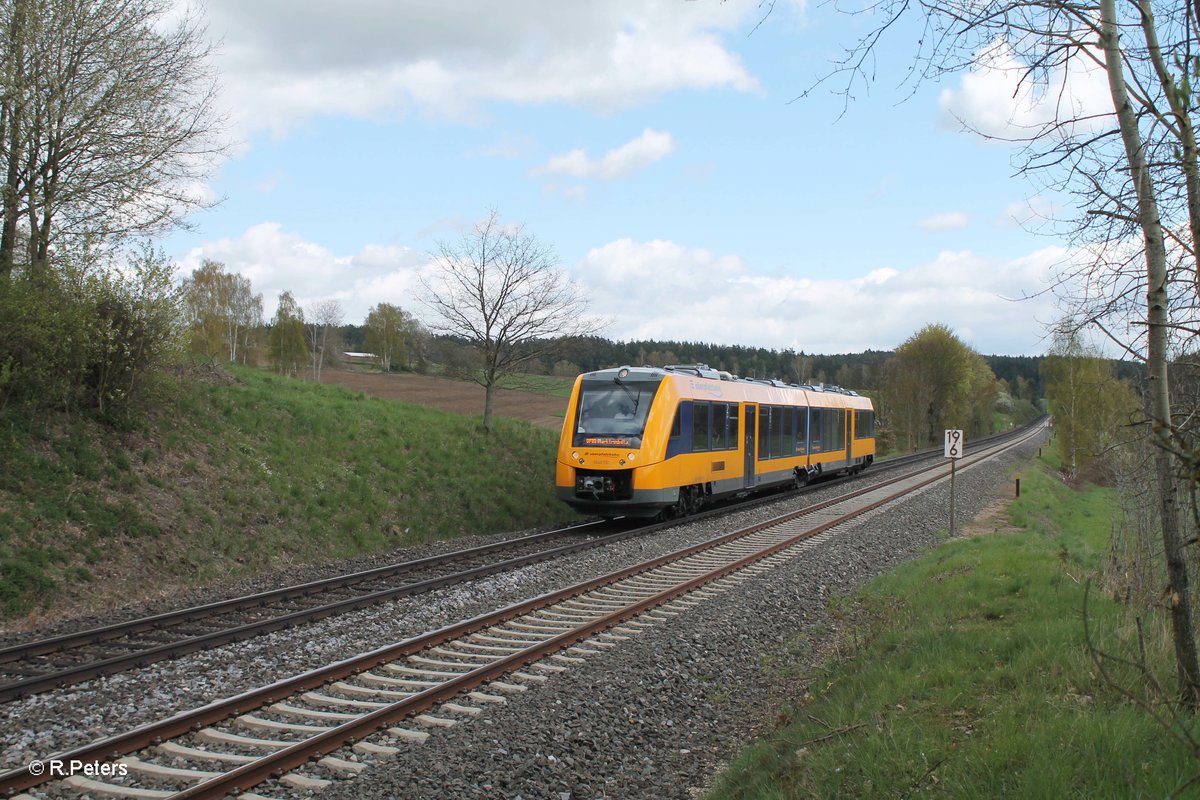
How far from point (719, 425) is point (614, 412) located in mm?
3268

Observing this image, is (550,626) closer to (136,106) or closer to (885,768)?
(885,768)

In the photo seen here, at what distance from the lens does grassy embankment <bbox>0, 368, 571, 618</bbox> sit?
35.1ft

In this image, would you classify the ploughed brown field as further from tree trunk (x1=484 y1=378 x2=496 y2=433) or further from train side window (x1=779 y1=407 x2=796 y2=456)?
train side window (x1=779 y1=407 x2=796 y2=456)

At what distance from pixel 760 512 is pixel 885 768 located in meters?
15.5

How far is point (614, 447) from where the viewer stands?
54.7 feet

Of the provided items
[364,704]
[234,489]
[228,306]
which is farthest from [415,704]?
[228,306]

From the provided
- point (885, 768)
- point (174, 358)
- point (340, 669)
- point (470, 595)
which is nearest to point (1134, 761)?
point (885, 768)

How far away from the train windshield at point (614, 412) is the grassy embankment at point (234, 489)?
10.5 feet

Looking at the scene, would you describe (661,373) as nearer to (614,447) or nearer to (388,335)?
(614,447)

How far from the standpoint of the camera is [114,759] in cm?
519

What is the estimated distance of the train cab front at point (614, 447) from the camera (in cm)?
1658

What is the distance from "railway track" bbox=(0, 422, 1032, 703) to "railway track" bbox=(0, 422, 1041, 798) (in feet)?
5.75

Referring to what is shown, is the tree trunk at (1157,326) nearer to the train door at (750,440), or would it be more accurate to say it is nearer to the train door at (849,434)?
the train door at (750,440)

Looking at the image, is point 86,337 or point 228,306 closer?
point 86,337
